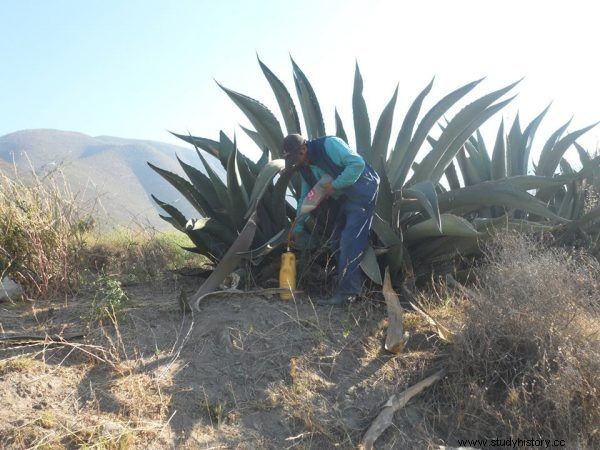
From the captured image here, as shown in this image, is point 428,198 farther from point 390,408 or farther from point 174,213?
point 174,213

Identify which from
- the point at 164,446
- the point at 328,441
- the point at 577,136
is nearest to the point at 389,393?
the point at 328,441

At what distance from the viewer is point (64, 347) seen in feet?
10.1

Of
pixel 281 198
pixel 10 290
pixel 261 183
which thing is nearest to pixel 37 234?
pixel 10 290

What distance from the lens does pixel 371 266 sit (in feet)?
12.6

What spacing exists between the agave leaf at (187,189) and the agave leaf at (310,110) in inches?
41.6

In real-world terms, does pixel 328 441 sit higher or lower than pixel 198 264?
lower

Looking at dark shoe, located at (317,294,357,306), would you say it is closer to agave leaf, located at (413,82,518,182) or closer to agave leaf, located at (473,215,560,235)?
agave leaf, located at (473,215,560,235)

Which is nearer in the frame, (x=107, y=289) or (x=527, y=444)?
(x=527, y=444)

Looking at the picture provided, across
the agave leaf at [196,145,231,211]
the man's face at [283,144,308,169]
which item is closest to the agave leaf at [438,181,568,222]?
the man's face at [283,144,308,169]

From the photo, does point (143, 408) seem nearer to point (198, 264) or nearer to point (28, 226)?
point (28, 226)

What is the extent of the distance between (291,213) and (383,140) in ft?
3.16

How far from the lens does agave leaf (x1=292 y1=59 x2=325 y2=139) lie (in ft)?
15.5

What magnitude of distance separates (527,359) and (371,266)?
1.16 meters

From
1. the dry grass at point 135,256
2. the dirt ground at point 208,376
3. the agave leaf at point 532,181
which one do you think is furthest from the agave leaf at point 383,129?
the dry grass at point 135,256
